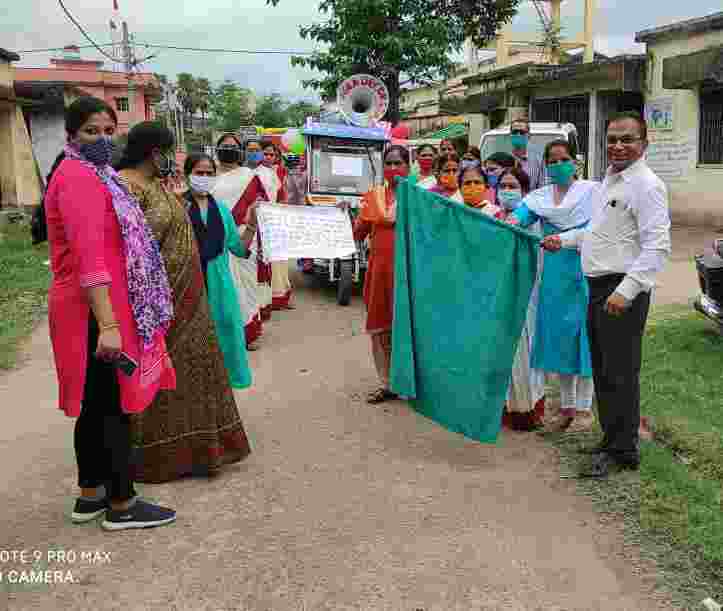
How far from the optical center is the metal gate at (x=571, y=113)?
17.9 meters

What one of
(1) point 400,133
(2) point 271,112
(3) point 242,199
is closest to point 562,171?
(3) point 242,199

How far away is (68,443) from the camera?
4402mm

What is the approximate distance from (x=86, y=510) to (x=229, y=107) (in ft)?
195

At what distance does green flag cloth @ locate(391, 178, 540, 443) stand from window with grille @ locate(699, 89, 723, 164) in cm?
1192

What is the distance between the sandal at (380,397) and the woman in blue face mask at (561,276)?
1108 mm

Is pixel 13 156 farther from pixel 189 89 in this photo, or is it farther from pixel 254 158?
pixel 189 89

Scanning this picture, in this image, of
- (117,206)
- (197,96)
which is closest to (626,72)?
(117,206)

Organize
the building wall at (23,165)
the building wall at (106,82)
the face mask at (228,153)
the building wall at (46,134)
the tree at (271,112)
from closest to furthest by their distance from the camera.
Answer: the face mask at (228,153) < the building wall at (23,165) < the building wall at (46,134) < the building wall at (106,82) < the tree at (271,112)

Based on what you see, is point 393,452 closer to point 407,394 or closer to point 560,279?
point 407,394

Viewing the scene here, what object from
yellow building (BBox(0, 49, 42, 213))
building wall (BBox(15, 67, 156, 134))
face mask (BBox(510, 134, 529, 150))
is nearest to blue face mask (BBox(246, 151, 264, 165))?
face mask (BBox(510, 134, 529, 150))

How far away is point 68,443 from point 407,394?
6.47 ft

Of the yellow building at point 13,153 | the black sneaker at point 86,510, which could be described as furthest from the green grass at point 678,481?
the yellow building at point 13,153

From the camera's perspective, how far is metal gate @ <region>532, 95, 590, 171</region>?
17.9 meters

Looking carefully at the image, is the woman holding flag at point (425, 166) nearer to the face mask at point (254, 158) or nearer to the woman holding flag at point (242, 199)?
the woman holding flag at point (242, 199)
